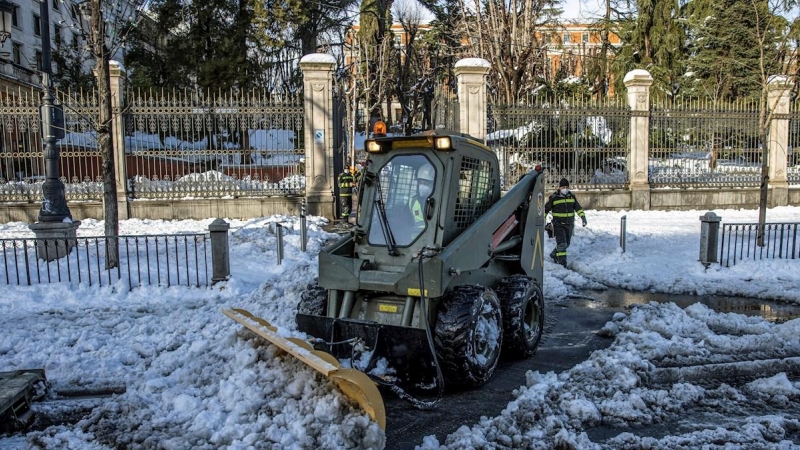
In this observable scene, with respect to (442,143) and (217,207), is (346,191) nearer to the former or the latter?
(217,207)

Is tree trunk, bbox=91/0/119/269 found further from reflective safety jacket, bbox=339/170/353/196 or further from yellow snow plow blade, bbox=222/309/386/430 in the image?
yellow snow plow blade, bbox=222/309/386/430

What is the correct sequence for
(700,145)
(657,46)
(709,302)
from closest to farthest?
(709,302), (700,145), (657,46)

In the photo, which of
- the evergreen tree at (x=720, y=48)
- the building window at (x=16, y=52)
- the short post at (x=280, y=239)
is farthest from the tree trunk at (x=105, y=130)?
the building window at (x=16, y=52)

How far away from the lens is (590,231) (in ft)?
48.2

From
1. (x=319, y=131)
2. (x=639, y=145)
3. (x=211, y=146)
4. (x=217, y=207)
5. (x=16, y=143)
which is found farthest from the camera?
(x=639, y=145)

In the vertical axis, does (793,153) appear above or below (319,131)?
below

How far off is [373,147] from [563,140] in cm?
1322

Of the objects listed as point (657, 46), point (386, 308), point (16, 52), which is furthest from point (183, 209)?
point (16, 52)

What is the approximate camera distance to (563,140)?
18234 mm

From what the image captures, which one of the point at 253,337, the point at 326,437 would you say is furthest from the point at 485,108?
the point at 326,437

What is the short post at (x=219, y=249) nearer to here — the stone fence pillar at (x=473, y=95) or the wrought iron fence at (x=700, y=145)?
the stone fence pillar at (x=473, y=95)

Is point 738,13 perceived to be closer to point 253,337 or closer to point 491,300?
point 491,300

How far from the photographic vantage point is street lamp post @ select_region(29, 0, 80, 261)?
10.8m

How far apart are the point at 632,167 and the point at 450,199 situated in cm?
1430
